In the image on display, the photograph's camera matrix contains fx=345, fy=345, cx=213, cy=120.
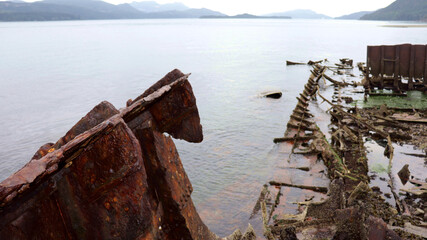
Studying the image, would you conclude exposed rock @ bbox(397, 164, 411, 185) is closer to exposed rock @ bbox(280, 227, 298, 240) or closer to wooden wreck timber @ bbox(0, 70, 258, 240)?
exposed rock @ bbox(280, 227, 298, 240)

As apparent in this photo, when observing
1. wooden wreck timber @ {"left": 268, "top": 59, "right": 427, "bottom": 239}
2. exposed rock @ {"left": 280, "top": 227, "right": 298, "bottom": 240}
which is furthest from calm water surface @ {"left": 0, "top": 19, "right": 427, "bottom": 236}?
exposed rock @ {"left": 280, "top": 227, "right": 298, "bottom": 240}

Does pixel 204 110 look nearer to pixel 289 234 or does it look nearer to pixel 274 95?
pixel 274 95

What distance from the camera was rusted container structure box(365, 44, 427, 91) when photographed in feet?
69.1

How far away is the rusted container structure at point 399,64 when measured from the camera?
21047 millimetres

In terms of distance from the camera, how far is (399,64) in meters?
21.6

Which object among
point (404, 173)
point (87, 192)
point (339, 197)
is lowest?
point (404, 173)

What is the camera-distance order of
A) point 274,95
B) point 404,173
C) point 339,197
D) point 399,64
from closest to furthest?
point 339,197, point 404,173, point 399,64, point 274,95

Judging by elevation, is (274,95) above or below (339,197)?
below

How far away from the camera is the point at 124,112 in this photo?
8.83 ft

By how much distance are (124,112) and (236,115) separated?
20.0 m

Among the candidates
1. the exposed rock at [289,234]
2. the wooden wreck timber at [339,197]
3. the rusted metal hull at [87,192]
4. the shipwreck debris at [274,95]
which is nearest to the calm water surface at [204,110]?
the shipwreck debris at [274,95]

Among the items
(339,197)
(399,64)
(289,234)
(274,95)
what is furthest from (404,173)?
(274,95)

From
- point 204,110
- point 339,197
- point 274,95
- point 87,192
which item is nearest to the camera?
point 87,192

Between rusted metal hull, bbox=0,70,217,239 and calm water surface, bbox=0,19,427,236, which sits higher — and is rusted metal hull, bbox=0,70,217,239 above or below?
above
